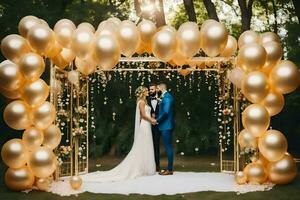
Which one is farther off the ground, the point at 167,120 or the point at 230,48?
the point at 230,48

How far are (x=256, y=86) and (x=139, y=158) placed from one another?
3021 mm

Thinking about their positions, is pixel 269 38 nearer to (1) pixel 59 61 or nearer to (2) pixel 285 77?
(2) pixel 285 77

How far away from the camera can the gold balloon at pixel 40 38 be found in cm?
779

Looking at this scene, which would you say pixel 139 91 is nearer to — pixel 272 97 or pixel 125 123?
pixel 272 97

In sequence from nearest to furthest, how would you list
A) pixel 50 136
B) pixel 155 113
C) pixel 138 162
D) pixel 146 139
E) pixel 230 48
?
1. pixel 50 136
2. pixel 230 48
3. pixel 138 162
4. pixel 146 139
5. pixel 155 113

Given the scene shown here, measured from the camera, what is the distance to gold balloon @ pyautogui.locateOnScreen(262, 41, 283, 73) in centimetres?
817

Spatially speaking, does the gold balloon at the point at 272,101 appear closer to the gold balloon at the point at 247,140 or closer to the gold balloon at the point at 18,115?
the gold balloon at the point at 247,140

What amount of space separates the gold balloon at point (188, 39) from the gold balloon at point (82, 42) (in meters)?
1.42

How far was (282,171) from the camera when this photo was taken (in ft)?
26.8

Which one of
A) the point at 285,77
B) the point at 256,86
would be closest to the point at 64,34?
the point at 256,86

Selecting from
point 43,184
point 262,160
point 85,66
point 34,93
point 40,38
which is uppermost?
point 40,38

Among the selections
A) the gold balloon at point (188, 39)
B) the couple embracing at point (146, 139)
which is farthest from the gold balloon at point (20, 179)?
the gold balloon at point (188, 39)

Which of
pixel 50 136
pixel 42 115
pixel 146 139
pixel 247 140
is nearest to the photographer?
pixel 42 115

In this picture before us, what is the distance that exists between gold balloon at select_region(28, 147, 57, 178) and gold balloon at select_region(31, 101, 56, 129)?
0.40 m
